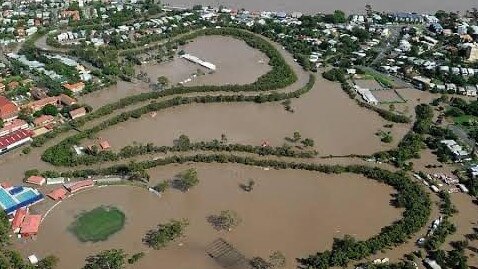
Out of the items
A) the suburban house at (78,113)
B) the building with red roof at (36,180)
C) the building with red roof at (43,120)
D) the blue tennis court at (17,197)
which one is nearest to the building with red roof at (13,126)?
the building with red roof at (43,120)

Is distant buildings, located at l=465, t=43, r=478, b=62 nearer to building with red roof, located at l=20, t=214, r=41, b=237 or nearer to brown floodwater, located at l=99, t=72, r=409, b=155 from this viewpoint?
brown floodwater, located at l=99, t=72, r=409, b=155

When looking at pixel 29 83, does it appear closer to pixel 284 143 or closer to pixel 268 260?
pixel 284 143

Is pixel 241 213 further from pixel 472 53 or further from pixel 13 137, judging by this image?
pixel 472 53

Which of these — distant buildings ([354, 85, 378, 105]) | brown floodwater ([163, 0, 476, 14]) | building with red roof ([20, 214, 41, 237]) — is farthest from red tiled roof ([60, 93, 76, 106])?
brown floodwater ([163, 0, 476, 14])

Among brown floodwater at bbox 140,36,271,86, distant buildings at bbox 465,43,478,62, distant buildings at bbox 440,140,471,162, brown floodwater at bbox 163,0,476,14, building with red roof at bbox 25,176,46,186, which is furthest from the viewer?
brown floodwater at bbox 163,0,476,14

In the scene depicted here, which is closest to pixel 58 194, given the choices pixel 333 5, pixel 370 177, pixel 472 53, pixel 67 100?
pixel 67 100

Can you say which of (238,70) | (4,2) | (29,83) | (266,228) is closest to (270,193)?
(266,228)
